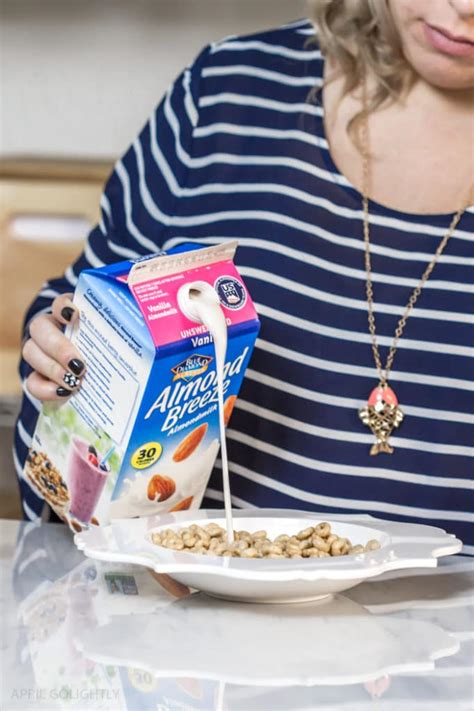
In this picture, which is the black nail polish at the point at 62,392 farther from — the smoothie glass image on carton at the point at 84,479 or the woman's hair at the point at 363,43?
the woman's hair at the point at 363,43

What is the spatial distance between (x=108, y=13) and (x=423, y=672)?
157 centimetres

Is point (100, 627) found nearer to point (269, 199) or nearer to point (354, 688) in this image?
point (354, 688)

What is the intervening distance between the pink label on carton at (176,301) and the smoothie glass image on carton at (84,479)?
0.45 ft

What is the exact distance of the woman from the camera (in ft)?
3.60

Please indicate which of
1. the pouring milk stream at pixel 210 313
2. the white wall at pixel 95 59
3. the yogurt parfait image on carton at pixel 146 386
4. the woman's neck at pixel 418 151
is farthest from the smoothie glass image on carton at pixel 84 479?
the white wall at pixel 95 59

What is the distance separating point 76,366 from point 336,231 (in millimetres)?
399

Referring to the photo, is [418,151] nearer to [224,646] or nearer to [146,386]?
[146,386]

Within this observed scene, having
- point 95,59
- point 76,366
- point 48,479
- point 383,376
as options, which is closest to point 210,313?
point 76,366

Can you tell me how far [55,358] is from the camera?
35.7 inches

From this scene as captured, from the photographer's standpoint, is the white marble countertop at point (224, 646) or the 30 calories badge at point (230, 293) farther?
the 30 calories badge at point (230, 293)

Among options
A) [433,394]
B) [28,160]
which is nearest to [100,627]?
[433,394]

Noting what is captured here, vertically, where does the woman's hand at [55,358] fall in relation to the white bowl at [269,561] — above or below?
above

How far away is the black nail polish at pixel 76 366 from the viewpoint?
0.88 metres

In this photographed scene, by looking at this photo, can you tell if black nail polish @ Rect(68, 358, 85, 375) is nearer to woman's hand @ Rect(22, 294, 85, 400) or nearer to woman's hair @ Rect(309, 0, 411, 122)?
woman's hand @ Rect(22, 294, 85, 400)
